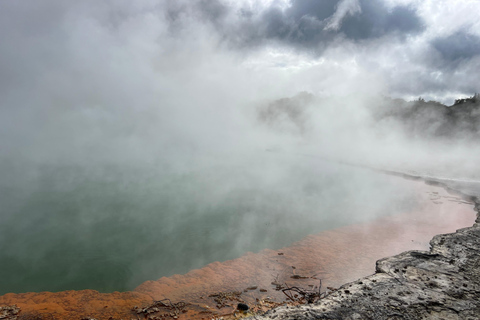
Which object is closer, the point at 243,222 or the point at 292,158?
the point at 243,222

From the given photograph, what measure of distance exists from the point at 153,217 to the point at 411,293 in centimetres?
619

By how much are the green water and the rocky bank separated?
2.72 meters

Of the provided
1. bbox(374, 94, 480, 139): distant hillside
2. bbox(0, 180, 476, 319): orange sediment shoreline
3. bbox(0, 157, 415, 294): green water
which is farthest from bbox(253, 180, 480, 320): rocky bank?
bbox(374, 94, 480, 139): distant hillside

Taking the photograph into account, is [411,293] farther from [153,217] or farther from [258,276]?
[153,217]

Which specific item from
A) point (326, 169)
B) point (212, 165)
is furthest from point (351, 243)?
point (212, 165)

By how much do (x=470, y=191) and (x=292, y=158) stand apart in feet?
31.5

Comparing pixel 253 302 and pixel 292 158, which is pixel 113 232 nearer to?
pixel 253 302

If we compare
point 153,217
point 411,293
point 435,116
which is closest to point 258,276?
point 411,293

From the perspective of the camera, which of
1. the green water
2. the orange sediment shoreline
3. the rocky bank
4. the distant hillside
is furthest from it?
the distant hillside

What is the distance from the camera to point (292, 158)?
16.9m

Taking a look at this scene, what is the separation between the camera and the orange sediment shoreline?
3.35m

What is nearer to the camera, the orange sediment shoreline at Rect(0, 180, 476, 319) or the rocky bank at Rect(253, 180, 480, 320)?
the rocky bank at Rect(253, 180, 480, 320)

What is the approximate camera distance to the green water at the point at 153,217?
4.65 metres

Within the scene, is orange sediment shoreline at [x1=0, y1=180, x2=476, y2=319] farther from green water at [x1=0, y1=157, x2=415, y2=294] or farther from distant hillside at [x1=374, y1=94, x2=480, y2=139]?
distant hillside at [x1=374, y1=94, x2=480, y2=139]
